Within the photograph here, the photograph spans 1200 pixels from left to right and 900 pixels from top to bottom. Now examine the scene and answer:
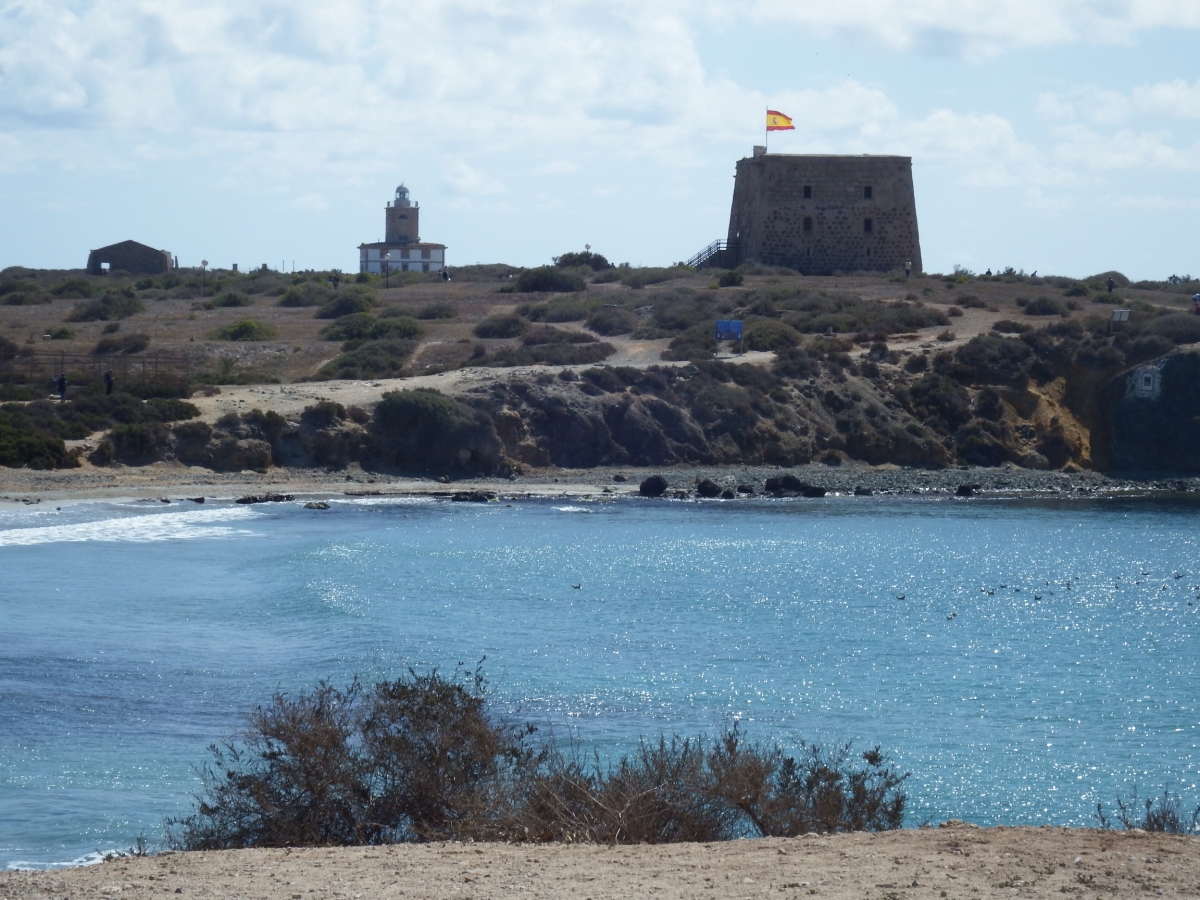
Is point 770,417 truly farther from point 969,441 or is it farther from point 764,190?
point 764,190

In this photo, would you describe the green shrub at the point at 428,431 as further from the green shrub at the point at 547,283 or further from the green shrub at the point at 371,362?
the green shrub at the point at 547,283

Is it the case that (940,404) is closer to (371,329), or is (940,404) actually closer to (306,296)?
(371,329)

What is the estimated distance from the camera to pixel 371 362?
4756 cm

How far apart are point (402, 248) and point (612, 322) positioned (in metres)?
51.9

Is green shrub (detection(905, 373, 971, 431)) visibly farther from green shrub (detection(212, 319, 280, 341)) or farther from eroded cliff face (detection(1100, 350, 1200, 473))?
green shrub (detection(212, 319, 280, 341))

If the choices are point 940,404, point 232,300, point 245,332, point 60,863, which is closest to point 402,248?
point 232,300

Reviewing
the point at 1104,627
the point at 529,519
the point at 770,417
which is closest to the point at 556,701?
the point at 1104,627

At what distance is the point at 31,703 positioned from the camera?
1523 cm

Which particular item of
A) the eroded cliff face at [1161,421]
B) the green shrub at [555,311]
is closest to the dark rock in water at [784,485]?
the eroded cliff face at [1161,421]

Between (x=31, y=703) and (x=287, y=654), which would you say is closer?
(x=31, y=703)

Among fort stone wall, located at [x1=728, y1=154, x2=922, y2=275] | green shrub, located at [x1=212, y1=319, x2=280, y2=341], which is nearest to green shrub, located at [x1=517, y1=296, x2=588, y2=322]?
green shrub, located at [x1=212, y1=319, x2=280, y2=341]

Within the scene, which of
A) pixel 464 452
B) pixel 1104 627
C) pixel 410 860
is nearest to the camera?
pixel 410 860

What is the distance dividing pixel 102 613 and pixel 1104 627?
15.9 meters

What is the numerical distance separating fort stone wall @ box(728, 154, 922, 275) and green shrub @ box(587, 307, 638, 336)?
1430 centimetres
